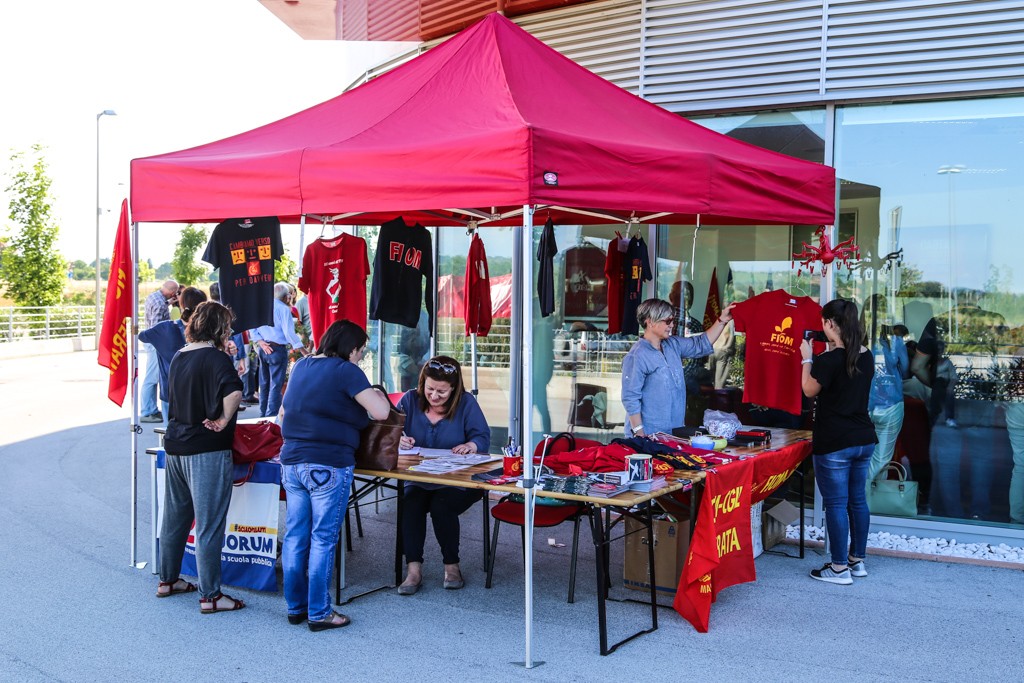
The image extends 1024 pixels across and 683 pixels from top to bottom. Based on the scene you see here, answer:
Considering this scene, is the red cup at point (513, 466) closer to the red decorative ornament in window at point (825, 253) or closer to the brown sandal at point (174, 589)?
the brown sandal at point (174, 589)

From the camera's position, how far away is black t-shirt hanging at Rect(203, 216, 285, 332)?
5711 millimetres

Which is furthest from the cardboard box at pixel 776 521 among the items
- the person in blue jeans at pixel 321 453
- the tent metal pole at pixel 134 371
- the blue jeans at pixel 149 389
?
the blue jeans at pixel 149 389

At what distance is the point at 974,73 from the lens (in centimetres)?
634

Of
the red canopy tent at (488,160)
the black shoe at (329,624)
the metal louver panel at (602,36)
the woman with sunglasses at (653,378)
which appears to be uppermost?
the metal louver panel at (602,36)

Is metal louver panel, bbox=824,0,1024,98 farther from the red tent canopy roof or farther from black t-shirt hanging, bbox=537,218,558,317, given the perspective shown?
black t-shirt hanging, bbox=537,218,558,317

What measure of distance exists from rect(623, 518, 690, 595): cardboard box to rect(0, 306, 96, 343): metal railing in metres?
22.0

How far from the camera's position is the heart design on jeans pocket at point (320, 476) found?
4.62m

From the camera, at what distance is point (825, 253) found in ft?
21.3

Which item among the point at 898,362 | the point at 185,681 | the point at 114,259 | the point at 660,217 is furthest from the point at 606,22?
the point at 185,681

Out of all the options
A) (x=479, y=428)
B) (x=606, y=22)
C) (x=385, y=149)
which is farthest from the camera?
(x=606, y=22)

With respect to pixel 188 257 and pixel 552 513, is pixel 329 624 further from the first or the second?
pixel 188 257

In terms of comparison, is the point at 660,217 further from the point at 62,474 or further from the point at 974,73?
the point at 62,474

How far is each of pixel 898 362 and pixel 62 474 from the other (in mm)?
7315

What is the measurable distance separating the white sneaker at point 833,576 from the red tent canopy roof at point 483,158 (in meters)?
2.17
